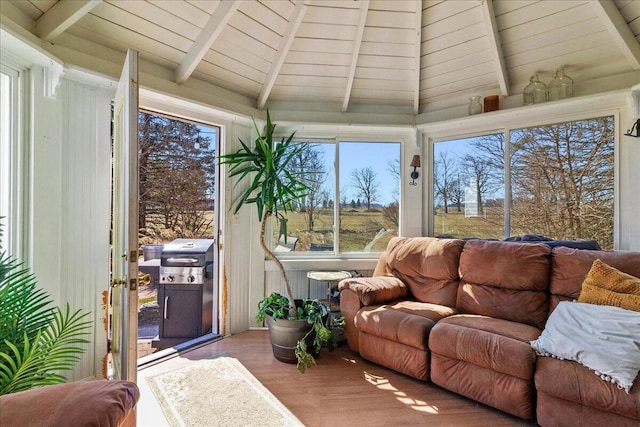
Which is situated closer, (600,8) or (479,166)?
(600,8)

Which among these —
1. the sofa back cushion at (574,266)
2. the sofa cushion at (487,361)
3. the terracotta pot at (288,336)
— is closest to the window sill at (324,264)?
the terracotta pot at (288,336)

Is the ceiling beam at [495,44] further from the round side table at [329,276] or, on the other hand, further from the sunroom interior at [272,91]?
the round side table at [329,276]

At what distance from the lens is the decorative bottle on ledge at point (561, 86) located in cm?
268

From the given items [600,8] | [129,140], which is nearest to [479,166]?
[600,8]

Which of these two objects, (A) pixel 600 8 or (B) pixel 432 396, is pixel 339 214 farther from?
(A) pixel 600 8

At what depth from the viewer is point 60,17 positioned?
187 centimetres

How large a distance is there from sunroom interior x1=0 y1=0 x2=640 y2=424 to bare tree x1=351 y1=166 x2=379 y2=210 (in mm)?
313

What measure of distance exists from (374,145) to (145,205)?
292cm

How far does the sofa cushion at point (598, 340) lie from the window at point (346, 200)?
1945 mm

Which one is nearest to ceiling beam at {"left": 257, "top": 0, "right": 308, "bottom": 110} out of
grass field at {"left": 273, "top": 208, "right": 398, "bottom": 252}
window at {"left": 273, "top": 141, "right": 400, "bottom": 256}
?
window at {"left": 273, "top": 141, "right": 400, "bottom": 256}

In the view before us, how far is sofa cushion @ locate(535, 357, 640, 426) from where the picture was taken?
4.85 ft

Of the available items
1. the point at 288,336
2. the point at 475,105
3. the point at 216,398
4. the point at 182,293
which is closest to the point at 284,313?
the point at 288,336

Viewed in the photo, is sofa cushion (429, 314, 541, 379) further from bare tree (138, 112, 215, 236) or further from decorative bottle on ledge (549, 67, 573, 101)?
bare tree (138, 112, 215, 236)

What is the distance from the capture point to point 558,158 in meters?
2.84
